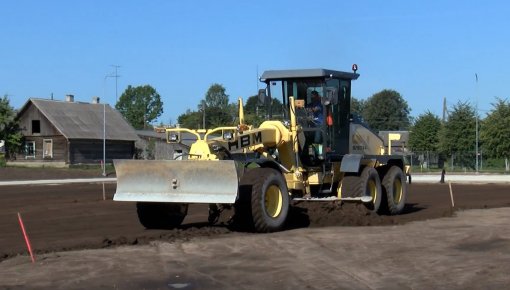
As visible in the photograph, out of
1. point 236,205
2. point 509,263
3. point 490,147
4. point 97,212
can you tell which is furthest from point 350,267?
point 490,147

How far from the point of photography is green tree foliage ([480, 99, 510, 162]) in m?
62.1

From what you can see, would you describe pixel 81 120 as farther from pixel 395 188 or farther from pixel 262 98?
pixel 262 98

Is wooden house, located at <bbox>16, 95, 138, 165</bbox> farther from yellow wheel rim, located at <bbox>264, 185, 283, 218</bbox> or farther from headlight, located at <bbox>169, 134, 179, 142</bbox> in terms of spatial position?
yellow wheel rim, located at <bbox>264, 185, 283, 218</bbox>

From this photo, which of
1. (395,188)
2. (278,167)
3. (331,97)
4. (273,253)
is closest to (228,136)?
(278,167)

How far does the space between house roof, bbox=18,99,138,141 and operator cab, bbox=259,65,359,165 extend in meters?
52.7

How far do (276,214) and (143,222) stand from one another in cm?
278

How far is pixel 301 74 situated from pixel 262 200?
4.24 m

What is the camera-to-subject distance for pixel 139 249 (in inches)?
465

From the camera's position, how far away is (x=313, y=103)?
16719mm

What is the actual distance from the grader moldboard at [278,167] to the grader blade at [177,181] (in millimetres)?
19

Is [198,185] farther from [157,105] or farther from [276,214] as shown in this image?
[157,105]

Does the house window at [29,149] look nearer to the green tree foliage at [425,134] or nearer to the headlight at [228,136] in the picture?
the green tree foliage at [425,134]

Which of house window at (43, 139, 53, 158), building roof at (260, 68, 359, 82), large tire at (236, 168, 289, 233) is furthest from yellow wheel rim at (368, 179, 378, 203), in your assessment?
house window at (43, 139, 53, 158)

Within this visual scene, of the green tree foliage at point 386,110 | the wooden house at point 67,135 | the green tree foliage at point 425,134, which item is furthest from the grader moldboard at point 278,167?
the green tree foliage at point 386,110
